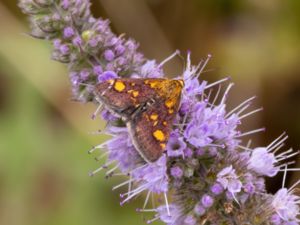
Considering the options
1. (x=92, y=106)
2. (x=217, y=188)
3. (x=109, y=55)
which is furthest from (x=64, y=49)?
(x=92, y=106)

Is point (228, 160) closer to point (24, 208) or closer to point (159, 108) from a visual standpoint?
point (159, 108)

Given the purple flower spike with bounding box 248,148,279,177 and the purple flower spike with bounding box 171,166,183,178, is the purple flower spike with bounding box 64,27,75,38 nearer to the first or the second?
the purple flower spike with bounding box 171,166,183,178

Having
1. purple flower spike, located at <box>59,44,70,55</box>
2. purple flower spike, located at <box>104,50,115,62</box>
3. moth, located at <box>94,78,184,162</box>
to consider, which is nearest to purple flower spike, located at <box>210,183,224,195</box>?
moth, located at <box>94,78,184,162</box>

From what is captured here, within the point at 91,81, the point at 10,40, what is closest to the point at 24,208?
the point at 10,40

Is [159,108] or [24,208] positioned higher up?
[159,108]

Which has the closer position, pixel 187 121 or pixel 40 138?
pixel 187 121

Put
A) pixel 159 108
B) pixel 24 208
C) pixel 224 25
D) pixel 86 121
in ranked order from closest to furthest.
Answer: pixel 159 108 < pixel 24 208 < pixel 86 121 < pixel 224 25
